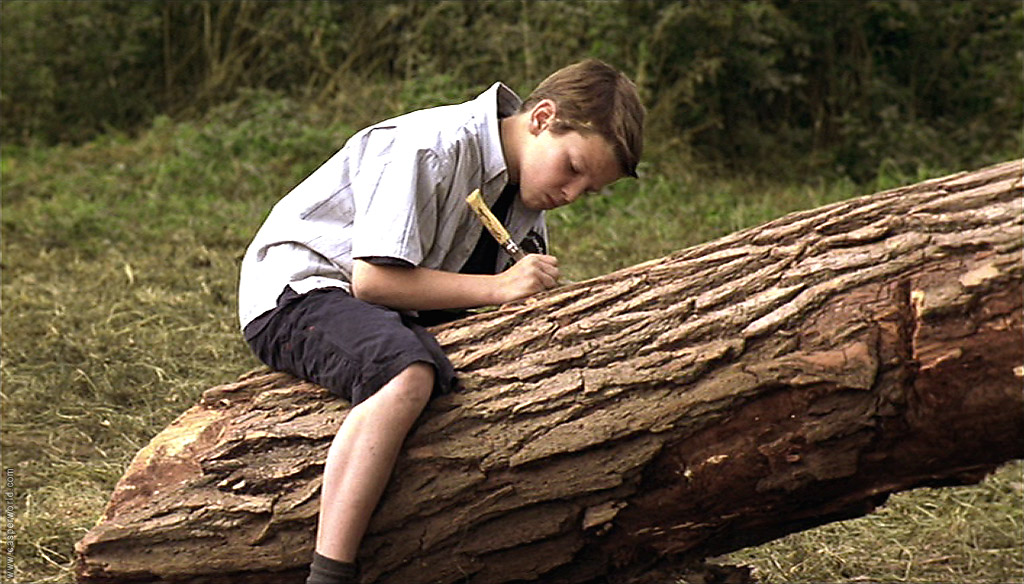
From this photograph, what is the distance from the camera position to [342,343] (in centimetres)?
276

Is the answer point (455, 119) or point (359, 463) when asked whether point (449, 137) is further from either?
point (359, 463)

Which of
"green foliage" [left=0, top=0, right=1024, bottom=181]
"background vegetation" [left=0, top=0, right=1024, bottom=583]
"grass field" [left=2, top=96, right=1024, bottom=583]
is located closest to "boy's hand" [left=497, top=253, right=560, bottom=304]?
"grass field" [left=2, top=96, right=1024, bottom=583]

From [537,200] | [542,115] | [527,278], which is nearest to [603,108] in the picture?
[542,115]

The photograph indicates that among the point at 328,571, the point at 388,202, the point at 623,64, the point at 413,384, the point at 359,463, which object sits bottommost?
the point at 623,64

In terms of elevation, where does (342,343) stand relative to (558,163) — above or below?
below

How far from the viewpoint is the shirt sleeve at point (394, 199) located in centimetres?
281

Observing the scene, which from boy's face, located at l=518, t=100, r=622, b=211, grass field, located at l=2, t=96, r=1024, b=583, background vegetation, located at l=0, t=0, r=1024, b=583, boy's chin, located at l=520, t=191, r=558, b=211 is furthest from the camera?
background vegetation, located at l=0, t=0, r=1024, b=583

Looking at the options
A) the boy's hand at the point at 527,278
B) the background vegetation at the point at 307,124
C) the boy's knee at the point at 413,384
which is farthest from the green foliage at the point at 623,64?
the boy's knee at the point at 413,384

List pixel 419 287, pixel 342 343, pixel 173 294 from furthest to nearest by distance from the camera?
1. pixel 173 294
2. pixel 419 287
3. pixel 342 343

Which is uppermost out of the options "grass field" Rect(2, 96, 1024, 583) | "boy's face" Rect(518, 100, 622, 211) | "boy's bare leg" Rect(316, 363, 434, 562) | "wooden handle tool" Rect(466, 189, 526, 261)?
"boy's face" Rect(518, 100, 622, 211)

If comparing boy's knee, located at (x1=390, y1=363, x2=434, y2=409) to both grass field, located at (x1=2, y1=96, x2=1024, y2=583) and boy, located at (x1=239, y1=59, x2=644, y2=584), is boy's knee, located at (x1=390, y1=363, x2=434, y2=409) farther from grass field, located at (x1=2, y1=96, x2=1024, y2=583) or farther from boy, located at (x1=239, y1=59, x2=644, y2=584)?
grass field, located at (x1=2, y1=96, x2=1024, y2=583)

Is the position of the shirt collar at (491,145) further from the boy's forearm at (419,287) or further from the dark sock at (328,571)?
the dark sock at (328,571)

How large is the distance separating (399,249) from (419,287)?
105mm

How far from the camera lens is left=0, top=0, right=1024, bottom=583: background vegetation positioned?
520cm
